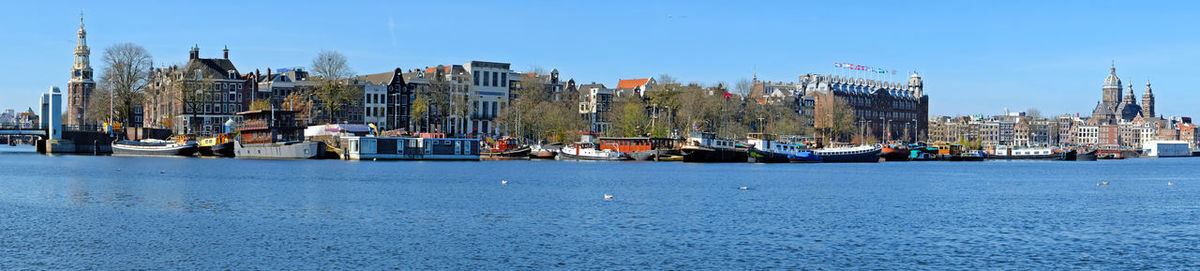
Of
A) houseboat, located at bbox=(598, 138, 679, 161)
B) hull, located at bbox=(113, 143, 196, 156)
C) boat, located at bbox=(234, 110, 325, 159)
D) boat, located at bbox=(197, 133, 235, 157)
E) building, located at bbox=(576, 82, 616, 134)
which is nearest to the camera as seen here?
boat, located at bbox=(234, 110, 325, 159)

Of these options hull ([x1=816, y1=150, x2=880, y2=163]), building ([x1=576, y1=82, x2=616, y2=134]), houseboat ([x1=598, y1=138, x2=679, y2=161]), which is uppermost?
building ([x1=576, y1=82, x2=616, y2=134])

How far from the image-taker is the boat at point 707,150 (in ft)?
408

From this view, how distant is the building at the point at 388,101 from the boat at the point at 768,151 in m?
49.1

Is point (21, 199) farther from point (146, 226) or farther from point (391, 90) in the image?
point (391, 90)

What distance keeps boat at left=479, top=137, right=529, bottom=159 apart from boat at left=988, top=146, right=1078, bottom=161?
84200 millimetres

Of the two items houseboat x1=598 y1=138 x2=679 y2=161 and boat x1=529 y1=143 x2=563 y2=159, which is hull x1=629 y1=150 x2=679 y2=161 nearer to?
houseboat x1=598 y1=138 x2=679 y2=161

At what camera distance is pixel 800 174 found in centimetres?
9444

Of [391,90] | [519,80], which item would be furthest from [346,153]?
[519,80]

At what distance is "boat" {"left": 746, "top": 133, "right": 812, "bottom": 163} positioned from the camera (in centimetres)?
12888

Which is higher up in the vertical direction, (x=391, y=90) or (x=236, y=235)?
(x=391, y=90)

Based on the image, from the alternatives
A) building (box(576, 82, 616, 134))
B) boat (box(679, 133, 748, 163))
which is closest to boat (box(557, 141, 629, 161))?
boat (box(679, 133, 748, 163))

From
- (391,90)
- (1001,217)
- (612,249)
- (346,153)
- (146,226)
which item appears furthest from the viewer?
(391,90)

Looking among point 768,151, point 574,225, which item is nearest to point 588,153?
point 768,151

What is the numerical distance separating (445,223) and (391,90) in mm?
115071
